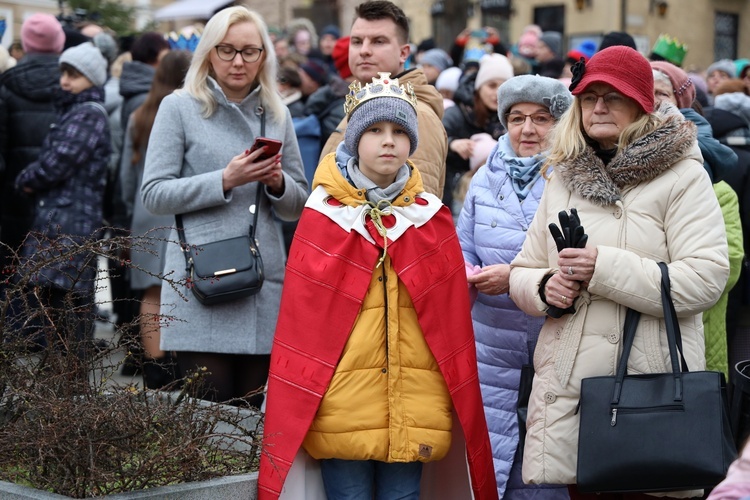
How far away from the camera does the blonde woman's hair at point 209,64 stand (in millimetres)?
5344

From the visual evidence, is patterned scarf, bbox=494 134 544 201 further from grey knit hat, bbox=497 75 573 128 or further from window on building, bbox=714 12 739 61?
window on building, bbox=714 12 739 61

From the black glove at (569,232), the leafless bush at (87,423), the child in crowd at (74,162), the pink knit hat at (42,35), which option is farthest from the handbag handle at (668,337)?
the pink knit hat at (42,35)

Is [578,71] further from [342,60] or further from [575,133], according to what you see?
[342,60]

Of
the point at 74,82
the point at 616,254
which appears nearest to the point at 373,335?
the point at 616,254

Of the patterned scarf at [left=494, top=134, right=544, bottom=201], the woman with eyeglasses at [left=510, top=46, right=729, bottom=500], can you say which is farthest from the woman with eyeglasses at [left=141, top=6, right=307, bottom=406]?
the woman with eyeglasses at [left=510, top=46, right=729, bottom=500]

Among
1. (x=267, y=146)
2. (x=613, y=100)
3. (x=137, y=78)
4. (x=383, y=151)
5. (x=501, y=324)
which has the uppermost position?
(x=613, y=100)

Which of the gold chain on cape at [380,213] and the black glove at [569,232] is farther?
the gold chain on cape at [380,213]

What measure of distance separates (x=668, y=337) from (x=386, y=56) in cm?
204

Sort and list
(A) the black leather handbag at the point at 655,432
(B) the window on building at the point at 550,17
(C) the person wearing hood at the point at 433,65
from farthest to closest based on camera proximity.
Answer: (B) the window on building at the point at 550,17, (C) the person wearing hood at the point at 433,65, (A) the black leather handbag at the point at 655,432

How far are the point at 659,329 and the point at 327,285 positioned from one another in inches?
45.6

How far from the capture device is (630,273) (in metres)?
4.02

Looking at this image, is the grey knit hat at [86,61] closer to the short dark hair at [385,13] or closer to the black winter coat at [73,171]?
the black winter coat at [73,171]

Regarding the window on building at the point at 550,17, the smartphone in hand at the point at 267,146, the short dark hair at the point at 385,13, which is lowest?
the window on building at the point at 550,17

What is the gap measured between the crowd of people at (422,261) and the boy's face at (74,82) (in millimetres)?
2180
